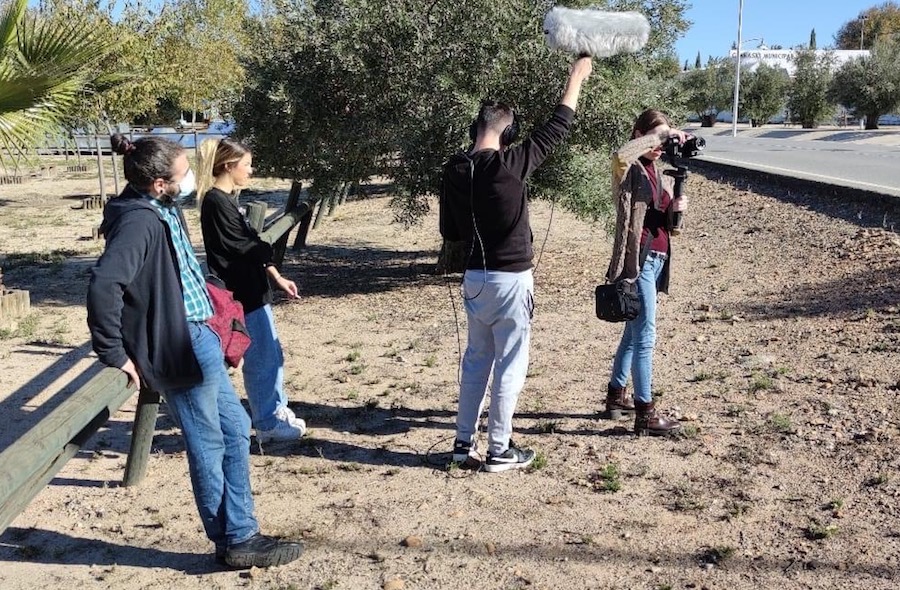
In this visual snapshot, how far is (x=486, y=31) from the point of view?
792 centimetres

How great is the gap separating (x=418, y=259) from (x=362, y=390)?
5.50 meters

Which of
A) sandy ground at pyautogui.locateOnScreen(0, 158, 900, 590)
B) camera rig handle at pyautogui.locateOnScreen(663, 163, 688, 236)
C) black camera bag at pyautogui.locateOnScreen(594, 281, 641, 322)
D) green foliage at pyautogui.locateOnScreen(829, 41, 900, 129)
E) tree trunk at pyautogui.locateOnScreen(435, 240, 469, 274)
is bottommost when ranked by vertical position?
sandy ground at pyautogui.locateOnScreen(0, 158, 900, 590)

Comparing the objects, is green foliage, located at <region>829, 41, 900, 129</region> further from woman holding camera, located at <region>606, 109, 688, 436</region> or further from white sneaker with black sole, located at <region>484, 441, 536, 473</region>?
white sneaker with black sole, located at <region>484, 441, 536, 473</region>

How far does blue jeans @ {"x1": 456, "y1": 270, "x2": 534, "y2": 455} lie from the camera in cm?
414

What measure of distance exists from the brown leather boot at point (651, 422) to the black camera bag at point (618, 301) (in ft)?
1.93

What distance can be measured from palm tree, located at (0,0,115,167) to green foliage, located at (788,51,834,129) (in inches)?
1690

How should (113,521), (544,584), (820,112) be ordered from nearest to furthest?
(544,584) → (113,521) → (820,112)

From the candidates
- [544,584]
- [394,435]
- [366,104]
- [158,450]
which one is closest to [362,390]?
[394,435]

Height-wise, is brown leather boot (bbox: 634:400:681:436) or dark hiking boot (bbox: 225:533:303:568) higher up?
brown leather boot (bbox: 634:400:681:436)

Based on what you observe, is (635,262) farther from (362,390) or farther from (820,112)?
(820,112)

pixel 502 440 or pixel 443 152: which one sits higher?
pixel 443 152

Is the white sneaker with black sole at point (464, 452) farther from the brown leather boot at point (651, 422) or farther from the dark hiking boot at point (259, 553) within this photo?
the dark hiking boot at point (259, 553)

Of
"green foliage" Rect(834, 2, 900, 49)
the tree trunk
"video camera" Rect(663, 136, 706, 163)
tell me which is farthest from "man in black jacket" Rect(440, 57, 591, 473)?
"green foliage" Rect(834, 2, 900, 49)

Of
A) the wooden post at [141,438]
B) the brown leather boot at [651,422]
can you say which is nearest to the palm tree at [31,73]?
the wooden post at [141,438]
